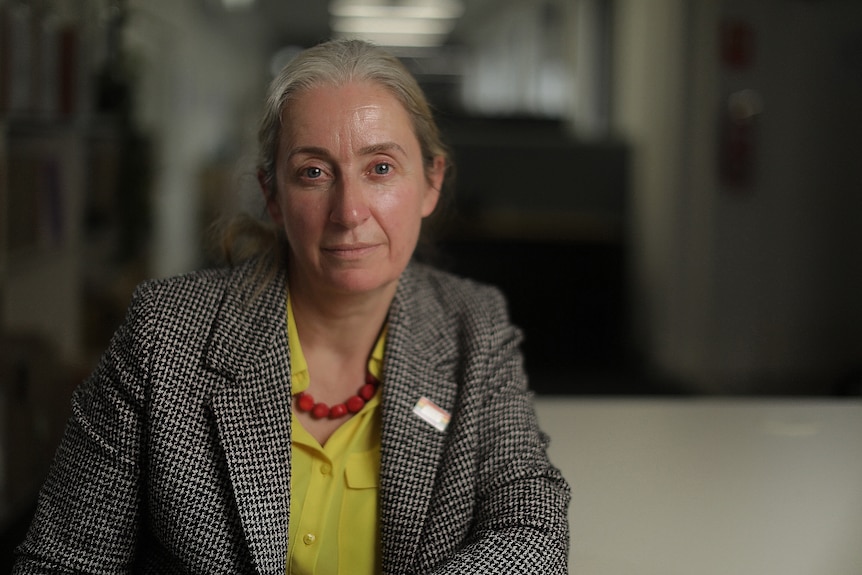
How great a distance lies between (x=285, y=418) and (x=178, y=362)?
0.17 m

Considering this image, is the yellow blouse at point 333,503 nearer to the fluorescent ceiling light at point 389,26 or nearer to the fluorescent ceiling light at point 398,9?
the fluorescent ceiling light at point 398,9

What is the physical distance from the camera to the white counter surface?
1450 millimetres

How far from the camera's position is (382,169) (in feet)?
4.33

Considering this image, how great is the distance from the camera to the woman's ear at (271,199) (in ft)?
4.61

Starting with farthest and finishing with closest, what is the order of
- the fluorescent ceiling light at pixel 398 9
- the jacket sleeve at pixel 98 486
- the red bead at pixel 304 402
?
1. the fluorescent ceiling light at pixel 398 9
2. the red bead at pixel 304 402
3. the jacket sleeve at pixel 98 486

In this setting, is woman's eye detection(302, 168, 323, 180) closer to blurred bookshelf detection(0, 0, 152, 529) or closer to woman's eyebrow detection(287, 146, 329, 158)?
woman's eyebrow detection(287, 146, 329, 158)

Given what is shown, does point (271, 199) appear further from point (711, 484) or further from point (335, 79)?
point (711, 484)

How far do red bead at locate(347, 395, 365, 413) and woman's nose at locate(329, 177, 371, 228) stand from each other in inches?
11.1

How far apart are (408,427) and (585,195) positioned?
5.48 m

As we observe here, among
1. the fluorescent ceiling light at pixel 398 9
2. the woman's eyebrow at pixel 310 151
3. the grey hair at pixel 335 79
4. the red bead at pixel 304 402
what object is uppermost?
the fluorescent ceiling light at pixel 398 9

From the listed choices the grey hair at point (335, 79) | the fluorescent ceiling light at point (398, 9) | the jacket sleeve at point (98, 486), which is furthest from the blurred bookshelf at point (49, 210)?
the fluorescent ceiling light at point (398, 9)

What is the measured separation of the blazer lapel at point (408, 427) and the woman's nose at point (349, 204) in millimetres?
233

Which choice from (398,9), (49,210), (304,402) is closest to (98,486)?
(304,402)

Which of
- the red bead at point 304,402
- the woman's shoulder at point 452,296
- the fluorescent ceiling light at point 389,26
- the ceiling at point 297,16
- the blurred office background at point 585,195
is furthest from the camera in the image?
the fluorescent ceiling light at point 389,26
